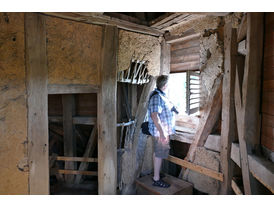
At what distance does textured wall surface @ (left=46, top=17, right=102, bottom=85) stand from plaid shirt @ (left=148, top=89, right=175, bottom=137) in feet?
2.68

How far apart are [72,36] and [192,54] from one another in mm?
1730

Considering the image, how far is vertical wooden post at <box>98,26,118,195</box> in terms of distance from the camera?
8.36 feet

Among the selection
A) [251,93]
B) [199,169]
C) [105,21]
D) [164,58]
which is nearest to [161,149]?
[199,169]

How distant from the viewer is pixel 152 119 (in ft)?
8.51

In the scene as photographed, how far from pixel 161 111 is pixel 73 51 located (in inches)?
55.3

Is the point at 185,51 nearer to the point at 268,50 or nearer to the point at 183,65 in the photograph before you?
the point at 183,65

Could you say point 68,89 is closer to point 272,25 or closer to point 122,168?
point 122,168

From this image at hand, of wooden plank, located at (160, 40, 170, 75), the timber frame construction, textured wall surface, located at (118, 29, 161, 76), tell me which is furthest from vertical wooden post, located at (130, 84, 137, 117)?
wooden plank, located at (160, 40, 170, 75)

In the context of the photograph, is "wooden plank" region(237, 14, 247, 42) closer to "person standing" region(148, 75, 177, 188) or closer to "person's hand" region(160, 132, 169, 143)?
"person standing" region(148, 75, 177, 188)

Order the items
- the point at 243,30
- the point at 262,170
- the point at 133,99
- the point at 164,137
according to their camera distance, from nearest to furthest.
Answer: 1. the point at 262,170
2. the point at 243,30
3. the point at 164,137
4. the point at 133,99

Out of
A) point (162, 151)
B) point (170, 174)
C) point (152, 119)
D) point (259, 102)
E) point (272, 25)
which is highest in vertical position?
point (272, 25)

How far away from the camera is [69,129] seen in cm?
352

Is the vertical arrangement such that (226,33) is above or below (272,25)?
above

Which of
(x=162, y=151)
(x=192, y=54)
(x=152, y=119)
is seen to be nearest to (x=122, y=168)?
(x=162, y=151)
